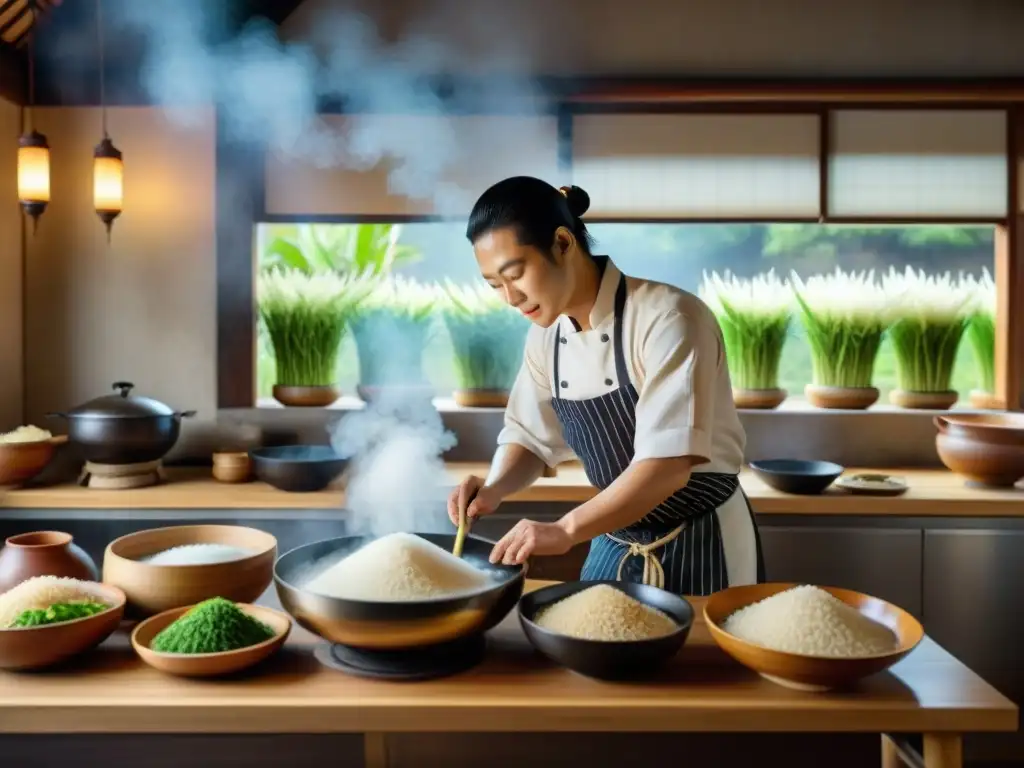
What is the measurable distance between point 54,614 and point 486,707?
0.78 m

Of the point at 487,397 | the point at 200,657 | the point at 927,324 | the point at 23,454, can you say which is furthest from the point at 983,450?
the point at 23,454

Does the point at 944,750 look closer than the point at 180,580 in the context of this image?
Yes

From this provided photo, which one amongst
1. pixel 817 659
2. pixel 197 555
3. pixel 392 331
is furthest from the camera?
pixel 392 331

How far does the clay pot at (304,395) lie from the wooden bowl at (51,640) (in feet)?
8.35

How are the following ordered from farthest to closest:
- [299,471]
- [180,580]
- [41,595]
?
[299,471] → [180,580] → [41,595]

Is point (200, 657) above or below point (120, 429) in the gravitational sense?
below

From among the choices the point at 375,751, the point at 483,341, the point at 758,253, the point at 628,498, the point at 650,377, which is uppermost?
the point at 758,253

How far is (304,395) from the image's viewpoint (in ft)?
13.5

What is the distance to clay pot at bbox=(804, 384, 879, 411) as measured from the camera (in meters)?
4.11

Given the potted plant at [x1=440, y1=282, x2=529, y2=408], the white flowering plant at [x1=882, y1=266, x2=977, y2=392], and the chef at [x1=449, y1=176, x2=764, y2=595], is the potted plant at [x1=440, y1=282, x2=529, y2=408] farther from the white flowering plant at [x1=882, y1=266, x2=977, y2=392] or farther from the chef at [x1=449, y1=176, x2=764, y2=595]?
the white flowering plant at [x1=882, y1=266, x2=977, y2=392]

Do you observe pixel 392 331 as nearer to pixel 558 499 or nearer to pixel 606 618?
pixel 558 499

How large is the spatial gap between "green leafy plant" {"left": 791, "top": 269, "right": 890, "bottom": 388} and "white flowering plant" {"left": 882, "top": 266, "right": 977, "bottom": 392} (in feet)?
0.27

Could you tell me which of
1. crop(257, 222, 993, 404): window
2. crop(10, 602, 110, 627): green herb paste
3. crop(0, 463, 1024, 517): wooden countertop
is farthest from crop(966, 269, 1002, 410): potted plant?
crop(10, 602, 110, 627): green herb paste

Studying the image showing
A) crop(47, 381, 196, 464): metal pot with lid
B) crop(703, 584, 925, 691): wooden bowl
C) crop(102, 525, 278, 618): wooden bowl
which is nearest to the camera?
crop(703, 584, 925, 691): wooden bowl
